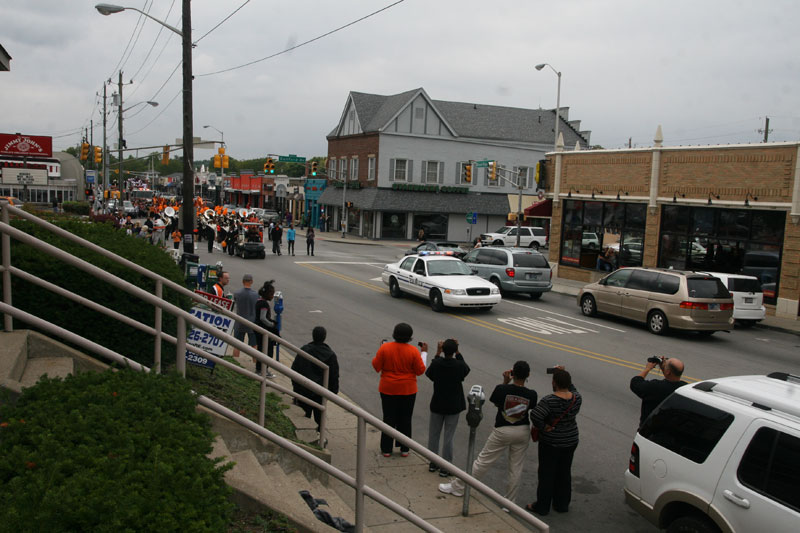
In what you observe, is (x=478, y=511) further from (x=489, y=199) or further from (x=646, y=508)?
(x=489, y=199)

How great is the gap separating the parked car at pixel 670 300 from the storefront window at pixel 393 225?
126ft

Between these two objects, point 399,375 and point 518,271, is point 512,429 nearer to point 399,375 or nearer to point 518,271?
point 399,375

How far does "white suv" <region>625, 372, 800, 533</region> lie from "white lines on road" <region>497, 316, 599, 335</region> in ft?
36.4

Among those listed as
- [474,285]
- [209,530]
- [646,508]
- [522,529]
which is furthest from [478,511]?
[474,285]

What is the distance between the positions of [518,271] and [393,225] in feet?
113

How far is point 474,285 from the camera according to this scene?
64.2ft

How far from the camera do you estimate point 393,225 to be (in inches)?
2242

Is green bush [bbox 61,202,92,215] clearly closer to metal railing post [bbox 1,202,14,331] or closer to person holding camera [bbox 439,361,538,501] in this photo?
metal railing post [bbox 1,202,14,331]

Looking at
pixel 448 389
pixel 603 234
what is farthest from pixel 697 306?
pixel 603 234

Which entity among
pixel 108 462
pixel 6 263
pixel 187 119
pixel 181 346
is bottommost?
pixel 108 462

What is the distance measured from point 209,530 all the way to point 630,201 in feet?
87.8

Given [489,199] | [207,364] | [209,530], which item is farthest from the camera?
[489,199]

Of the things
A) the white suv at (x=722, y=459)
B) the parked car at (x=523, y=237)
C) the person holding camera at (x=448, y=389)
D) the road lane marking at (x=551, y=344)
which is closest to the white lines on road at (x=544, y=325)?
the road lane marking at (x=551, y=344)

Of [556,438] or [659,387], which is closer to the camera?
[556,438]
